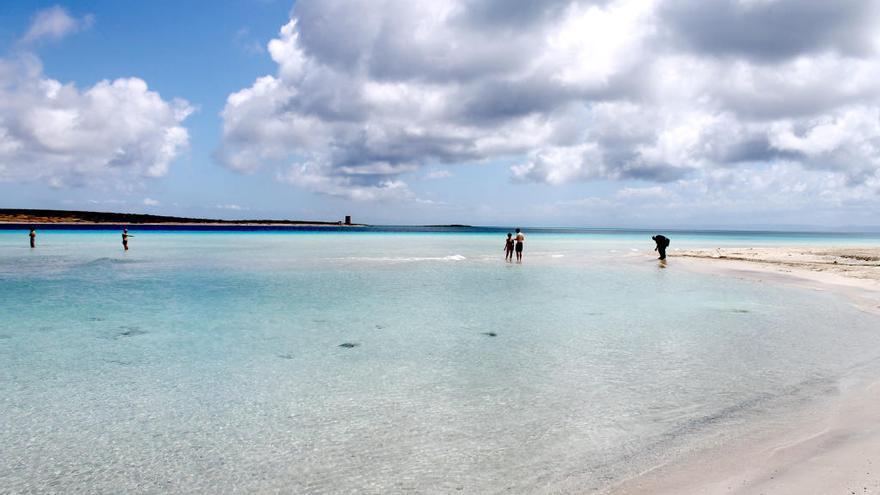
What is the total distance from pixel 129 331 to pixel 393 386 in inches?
352

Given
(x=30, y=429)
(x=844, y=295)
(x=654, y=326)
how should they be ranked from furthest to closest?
(x=844, y=295)
(x=654, y=326)
(x=30, y=429)

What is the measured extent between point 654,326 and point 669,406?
276 inches

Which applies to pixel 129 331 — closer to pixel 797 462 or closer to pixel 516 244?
pixel 797 462

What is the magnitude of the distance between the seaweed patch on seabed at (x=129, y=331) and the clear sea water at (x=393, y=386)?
82 millimetres

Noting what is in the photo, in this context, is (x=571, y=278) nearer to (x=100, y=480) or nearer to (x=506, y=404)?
(x=506, y=404)

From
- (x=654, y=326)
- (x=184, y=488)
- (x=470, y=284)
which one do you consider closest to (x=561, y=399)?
(x=184, y=488)

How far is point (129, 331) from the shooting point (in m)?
13.6

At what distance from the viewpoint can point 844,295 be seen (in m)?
19.8

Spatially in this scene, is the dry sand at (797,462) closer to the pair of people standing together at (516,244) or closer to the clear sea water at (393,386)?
the clear sea water at (393,386)

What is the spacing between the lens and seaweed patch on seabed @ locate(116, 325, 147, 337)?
1311 cm

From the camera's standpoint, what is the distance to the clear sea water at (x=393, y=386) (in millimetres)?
5855

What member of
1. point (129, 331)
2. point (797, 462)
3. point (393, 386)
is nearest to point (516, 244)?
point (129, 331)

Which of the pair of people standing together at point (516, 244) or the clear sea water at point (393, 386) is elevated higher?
the pair of people standing together at point (516, 244)

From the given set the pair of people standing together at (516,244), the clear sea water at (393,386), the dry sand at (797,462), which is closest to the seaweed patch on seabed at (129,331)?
the clear sea water at (393,386)
